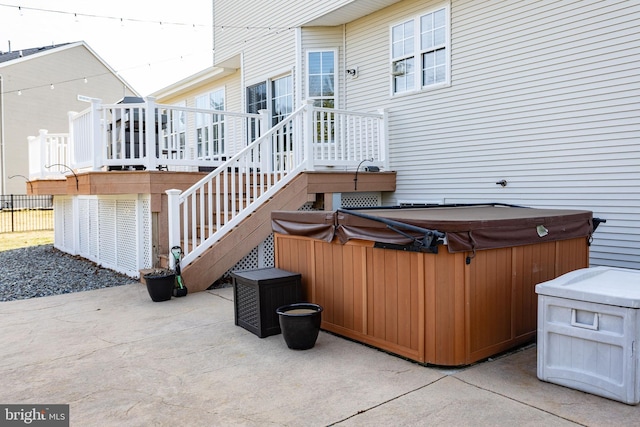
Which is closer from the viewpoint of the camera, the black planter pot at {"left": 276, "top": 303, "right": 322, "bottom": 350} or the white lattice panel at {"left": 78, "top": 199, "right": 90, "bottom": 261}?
the black planter pot at {"left": 276, "top": 303, "right": 322, "bottom": 350}

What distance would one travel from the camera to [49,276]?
24.5 feet

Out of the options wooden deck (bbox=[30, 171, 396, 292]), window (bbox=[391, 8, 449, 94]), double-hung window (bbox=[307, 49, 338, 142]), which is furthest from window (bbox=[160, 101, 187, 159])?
window (bbox=[391, 8, 449, 94])

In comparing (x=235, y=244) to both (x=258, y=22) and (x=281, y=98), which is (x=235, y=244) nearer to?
(x=281, y=98)

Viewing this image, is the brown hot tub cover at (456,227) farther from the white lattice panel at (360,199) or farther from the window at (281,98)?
the window at (281,98)

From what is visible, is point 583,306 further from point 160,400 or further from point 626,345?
point 160,400

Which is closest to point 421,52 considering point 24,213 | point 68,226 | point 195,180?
point 195,180

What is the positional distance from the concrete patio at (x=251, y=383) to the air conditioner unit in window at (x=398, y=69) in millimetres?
5115

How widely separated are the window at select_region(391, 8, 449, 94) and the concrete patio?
15.9 ft

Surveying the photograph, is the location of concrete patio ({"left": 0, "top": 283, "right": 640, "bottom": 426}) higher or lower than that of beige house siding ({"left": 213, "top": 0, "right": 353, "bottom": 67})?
lower

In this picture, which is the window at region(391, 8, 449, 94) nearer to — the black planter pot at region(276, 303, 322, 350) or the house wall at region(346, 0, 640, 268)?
the house wall at region(346, 0, 640, 268)

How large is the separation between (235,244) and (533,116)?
4268mm

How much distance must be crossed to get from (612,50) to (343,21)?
4809 millimetres

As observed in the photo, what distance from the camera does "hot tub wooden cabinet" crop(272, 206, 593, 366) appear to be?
3.41 meters

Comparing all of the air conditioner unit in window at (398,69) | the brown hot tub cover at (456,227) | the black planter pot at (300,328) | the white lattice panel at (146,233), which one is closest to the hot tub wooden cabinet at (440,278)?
the brown hot tub cover at (456,227)
